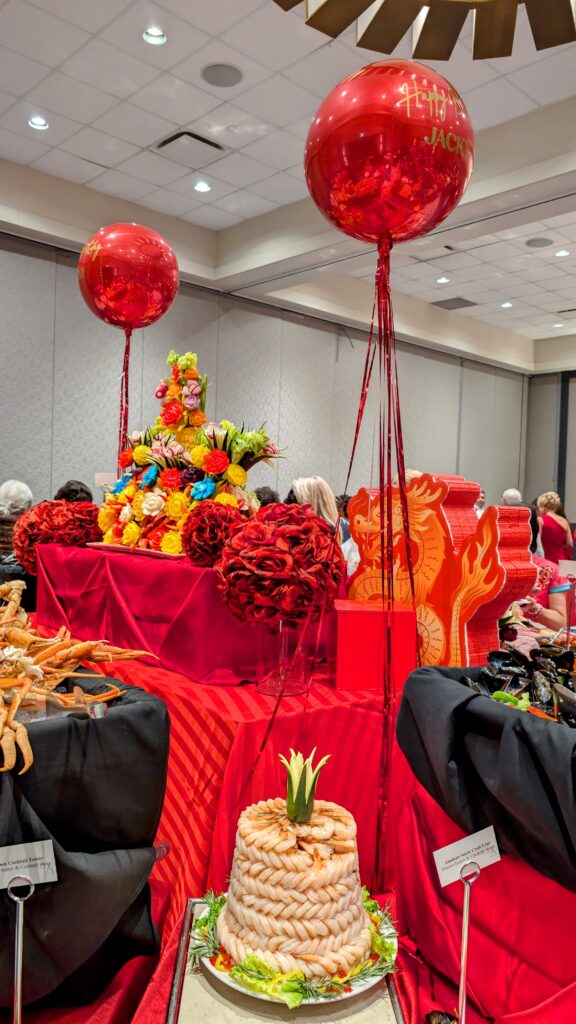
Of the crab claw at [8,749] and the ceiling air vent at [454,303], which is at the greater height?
the ceiling air vent at [454,303]

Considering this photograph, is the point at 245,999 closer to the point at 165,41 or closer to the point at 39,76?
the point at 165,41

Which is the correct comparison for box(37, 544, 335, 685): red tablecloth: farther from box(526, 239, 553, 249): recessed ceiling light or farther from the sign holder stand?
box(526, 239, 553, 249): recessed ceiling light

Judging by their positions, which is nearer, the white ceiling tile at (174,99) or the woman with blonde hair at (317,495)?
the woman with blonde hair at (317,495)

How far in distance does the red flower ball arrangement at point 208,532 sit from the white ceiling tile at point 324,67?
326 centimetres

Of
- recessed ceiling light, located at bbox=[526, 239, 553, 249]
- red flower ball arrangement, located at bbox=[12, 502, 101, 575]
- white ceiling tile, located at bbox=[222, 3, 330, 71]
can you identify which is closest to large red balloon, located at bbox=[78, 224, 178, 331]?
red flower ball arrangement, located at bbox=[12, 502, 101, 575]

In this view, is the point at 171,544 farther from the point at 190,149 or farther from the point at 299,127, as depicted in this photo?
the point at 190,149

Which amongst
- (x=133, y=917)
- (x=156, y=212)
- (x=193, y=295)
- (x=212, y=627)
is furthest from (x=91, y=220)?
(x=133, y=917)

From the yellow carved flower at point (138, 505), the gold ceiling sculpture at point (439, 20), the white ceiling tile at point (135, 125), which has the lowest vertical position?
the yellow carved flower at point (138, 505)

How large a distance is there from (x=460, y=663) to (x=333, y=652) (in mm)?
325

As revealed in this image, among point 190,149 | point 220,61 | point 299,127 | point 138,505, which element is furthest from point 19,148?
point 138,505

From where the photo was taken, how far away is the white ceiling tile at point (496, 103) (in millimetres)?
4590

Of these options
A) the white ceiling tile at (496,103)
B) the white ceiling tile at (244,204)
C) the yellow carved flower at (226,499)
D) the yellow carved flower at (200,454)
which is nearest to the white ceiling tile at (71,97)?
the white ceiling tile at (244,204)

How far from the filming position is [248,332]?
7.74 meters

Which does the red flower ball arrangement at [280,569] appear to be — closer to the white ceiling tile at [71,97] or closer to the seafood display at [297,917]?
the seafood display at [297,917]
